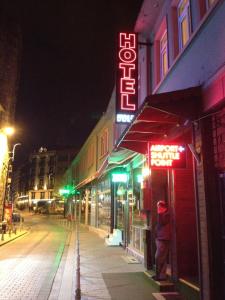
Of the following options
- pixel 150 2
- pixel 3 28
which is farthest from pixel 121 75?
pixel 3 28

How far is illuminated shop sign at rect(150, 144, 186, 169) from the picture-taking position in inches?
317

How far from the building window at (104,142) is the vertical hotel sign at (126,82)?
11.2 m

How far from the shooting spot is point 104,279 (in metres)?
9.59

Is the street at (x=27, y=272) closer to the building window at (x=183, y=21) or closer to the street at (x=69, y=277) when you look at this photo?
the street at (x=69, y=277)

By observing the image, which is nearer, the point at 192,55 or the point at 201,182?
the point at 201,182

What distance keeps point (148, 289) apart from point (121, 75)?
23.4ft

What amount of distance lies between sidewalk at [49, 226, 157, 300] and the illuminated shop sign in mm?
3110

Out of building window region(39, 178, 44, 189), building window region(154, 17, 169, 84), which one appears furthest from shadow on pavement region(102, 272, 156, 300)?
building window region(39, 178, 44, 189)

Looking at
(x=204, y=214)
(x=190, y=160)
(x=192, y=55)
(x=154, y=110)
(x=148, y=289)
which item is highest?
(x=192, y=55)

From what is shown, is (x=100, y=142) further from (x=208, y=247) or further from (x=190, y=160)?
(x=208, y=247)

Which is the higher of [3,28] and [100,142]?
[3,28]

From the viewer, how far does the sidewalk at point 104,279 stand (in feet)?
26.2

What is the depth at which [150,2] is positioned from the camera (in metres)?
11.2

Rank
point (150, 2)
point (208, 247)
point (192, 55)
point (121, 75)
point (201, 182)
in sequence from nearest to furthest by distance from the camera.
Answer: point (208, 247) < point (201, 182) < point (192, 55) < point (150, 2) < point (121, 75)
